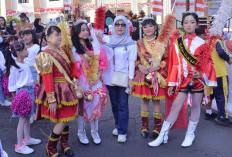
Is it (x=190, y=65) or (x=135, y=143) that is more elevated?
(x=190, y=65)

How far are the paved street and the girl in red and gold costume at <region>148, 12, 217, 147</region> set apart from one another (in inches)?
6.7

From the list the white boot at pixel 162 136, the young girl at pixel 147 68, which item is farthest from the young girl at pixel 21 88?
the white boot at pixel 162 136

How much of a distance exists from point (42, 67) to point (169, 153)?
1.96m

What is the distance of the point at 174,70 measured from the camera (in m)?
3.64

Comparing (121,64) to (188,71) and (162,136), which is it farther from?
(162,136)

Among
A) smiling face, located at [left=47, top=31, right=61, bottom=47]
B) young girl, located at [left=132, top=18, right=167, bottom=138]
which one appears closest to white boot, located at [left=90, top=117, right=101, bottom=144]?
young girl, located at [left=132, top=18, right=167, bottom=138]

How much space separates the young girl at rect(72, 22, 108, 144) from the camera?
143 inches

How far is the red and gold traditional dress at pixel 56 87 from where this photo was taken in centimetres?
308

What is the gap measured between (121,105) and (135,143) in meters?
0.58

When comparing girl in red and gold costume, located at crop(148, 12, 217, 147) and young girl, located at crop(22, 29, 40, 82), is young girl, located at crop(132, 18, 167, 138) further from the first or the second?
young girl, located at crop(22, 29, 40, 82)

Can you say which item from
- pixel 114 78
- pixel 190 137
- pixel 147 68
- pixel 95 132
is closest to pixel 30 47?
pixel 114 78

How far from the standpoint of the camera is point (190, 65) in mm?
3578

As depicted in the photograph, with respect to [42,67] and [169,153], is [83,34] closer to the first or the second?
[42,67]

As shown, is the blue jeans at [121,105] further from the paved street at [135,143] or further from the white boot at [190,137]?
the white boot at [190,137]
